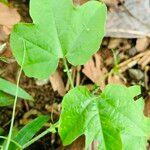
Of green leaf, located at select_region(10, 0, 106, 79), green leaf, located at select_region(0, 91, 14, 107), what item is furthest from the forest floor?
green leaf, located at select_region(10, 0, 106, 79)

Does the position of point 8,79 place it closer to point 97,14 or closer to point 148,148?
point 97,14

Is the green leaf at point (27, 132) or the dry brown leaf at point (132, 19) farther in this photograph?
the dry brown leaf at point (132, 19)

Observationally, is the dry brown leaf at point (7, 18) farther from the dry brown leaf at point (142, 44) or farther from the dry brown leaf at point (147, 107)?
the dry brown leaf at point (147, 107)

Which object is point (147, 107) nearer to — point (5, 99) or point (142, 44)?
point (142, 44)

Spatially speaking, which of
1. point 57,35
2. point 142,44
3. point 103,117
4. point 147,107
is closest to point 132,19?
point 142,44

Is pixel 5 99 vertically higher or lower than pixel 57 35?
lower

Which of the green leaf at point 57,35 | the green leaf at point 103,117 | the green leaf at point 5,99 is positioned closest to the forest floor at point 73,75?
the green leaf at point 5,99

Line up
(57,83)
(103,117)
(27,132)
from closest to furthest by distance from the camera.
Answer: (103,117)
(27,132)
(57,83)

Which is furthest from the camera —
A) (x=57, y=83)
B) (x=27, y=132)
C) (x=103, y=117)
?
(x=57, y=83)
